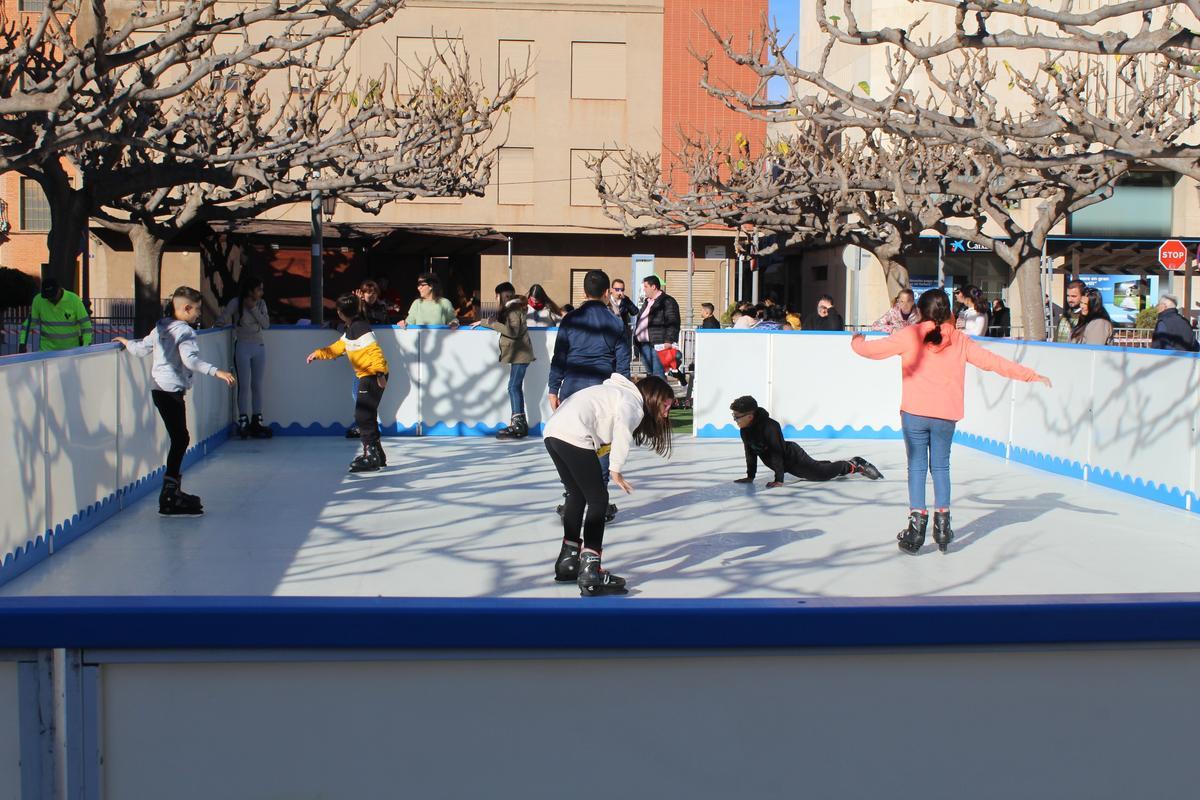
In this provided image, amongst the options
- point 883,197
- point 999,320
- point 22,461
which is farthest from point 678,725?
point 999,320

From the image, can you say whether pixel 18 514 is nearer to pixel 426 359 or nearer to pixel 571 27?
pixel 426 359

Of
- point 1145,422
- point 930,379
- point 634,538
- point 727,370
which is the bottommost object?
point 634,538

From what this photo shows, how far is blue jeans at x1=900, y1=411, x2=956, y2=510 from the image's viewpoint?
28.6ft

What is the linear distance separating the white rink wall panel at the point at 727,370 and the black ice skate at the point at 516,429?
6.87ft

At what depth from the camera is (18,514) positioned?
303 inches

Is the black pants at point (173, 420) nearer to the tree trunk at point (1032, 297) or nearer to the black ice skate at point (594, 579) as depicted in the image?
the black ice skate at point (594, 579)

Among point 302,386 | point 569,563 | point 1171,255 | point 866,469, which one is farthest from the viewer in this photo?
point 1171,255

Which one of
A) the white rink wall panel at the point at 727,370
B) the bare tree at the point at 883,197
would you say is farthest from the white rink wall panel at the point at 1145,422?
the bare tree at the point at 883,197

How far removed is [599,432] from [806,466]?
17.4ft

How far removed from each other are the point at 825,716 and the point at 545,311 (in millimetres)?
14089

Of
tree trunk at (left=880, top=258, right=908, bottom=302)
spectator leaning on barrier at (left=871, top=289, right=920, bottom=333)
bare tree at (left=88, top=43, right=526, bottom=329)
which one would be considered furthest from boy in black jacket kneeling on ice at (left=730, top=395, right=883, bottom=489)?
tree trunk at (left=880, top=258, right=908, bottom=302)

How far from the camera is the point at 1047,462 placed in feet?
43.6

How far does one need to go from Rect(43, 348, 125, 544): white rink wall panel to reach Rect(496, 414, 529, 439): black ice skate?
6.23m

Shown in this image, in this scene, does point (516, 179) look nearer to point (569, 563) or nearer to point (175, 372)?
point (175, 372)
